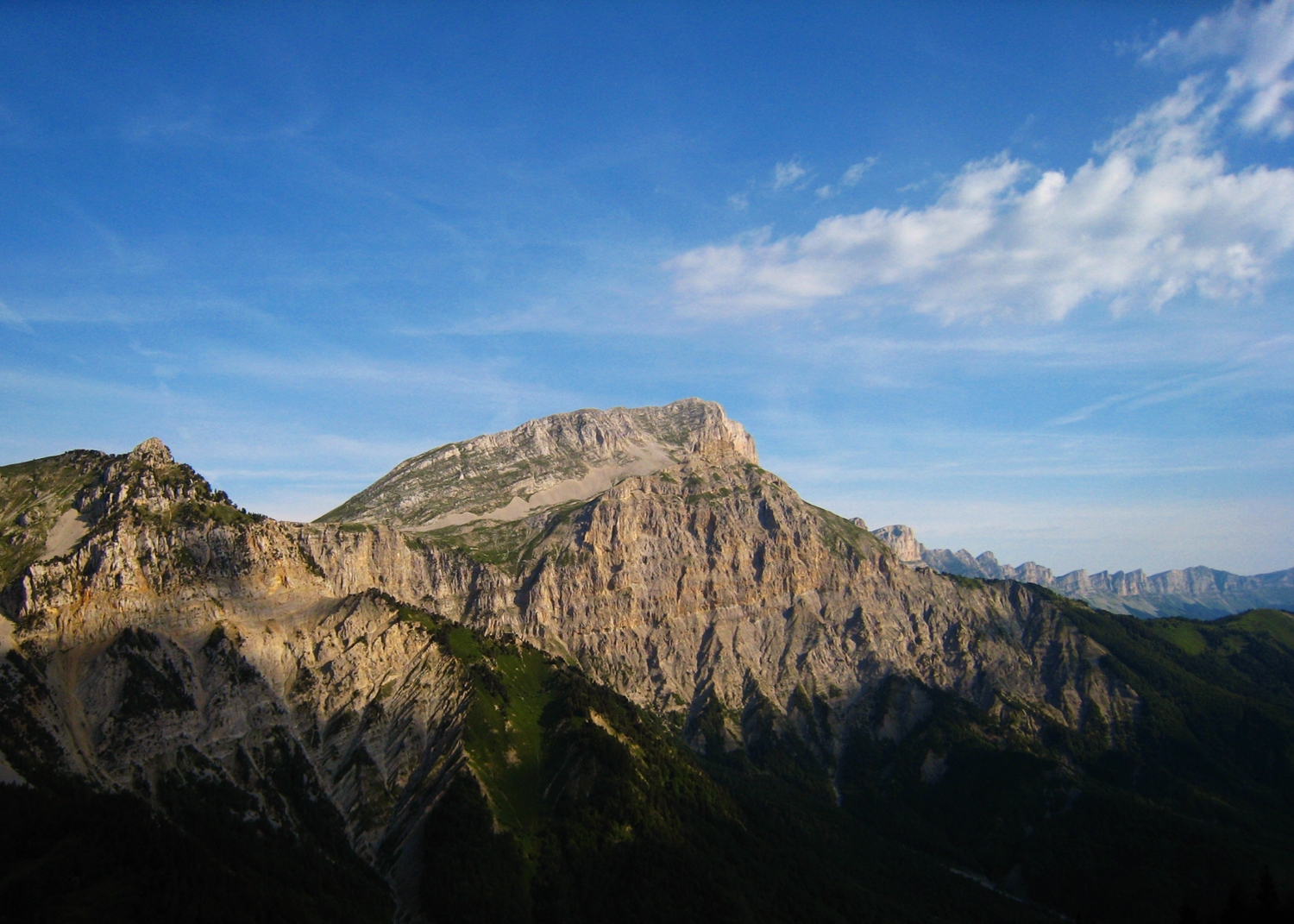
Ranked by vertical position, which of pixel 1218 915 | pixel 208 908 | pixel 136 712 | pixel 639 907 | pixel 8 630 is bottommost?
pixel 639 907

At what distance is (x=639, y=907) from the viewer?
198750mm

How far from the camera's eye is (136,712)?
198 meters

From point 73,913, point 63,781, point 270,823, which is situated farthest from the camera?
point 270,823

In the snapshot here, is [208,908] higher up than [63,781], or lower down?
lower down

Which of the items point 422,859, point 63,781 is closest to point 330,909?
point 422,859

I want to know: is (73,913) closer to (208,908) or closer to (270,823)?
(208,908)

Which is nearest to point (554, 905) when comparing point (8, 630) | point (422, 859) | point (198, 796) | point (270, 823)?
point (422, 859)

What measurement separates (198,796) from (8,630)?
60.6 metres

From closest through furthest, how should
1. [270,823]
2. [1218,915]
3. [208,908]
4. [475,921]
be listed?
[1218,915]
[208,908]
[475,921]
[270,823]

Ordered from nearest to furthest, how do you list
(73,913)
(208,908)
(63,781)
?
(73,913)
(208,908)
(63,781)

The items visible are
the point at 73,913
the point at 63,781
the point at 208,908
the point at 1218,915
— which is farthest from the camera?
the point at 63,781

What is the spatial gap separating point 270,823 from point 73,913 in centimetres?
6944

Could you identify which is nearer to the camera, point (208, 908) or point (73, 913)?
point (73, 913)

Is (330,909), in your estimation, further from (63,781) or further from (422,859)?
(63,781)
